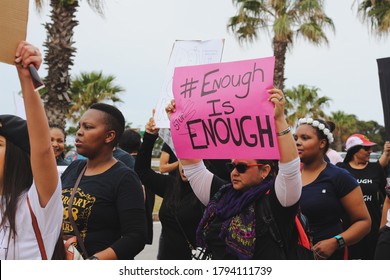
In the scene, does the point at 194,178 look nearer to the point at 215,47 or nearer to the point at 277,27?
the point at 215,47

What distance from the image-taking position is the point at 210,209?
11.4ft

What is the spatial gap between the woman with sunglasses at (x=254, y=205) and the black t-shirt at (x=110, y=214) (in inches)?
14.3

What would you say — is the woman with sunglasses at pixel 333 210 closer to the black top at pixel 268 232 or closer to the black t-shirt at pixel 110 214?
the black top at pixel 268 232

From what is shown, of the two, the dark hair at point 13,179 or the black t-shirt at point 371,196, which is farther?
the black t-shirt at point 371,196

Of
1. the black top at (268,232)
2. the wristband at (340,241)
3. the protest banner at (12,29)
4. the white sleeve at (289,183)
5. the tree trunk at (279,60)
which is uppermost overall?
the tree trunk at (279,60)

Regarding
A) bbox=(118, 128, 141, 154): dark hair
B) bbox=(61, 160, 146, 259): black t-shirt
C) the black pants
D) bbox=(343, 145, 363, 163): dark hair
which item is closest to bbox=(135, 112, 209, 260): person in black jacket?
bbox=(61, 160, 146, 259): black t-shirt

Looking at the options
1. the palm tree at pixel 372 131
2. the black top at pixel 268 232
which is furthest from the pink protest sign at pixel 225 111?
the palm tree at pixel 372 131

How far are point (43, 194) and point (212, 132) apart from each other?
1320 millimetres

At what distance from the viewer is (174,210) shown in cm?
457

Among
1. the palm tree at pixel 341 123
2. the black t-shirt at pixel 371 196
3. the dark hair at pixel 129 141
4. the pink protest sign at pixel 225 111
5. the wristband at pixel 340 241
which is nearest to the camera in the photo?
the pink protest sign at pixel 225 111

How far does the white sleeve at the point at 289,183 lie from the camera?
3070 millimetres

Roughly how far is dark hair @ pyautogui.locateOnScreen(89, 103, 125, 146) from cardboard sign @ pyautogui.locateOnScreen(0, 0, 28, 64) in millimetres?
1334

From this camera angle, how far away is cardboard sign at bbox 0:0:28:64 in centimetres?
237

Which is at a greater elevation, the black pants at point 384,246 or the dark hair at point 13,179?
the dark hair at point 13,179
